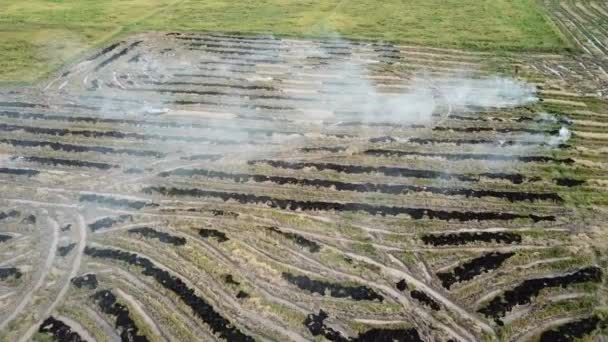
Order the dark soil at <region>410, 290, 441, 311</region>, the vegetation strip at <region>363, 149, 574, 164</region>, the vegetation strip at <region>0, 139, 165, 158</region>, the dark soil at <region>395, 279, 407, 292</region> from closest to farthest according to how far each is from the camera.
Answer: the dark soil at <region>410, 290, 441, 311</region> < the dark soil at <region>395, 279, 407, 292</region> < the vegetation strip at <region>363, 149, 574, 164</region> < the vegetation strip at <region>0, 139, 165, 158</region>

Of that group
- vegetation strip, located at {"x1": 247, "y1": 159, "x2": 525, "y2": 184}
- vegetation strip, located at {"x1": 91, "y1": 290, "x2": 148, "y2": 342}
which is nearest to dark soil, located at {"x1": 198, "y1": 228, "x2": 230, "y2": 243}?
vegetation strip, located at {"x1": 91, "y1": 290, "x2": 148, "y2": 342}

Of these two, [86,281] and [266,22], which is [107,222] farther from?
[266,22]

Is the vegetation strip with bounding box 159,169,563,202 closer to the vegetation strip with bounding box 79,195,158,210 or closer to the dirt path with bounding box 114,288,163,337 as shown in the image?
the vegetation strip with bounding box 79,195,158,210

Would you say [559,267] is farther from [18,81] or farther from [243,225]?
[18,81]

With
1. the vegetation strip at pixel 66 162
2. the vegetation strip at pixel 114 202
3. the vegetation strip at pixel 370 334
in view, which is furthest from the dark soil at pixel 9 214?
the vegetation strip at pixel 370 334

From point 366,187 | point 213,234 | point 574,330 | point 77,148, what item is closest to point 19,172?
point 77,148

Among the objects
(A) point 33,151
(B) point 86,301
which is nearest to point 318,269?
(B) point 86,301
